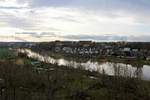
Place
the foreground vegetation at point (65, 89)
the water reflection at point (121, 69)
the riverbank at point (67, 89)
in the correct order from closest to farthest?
the foreground vegetation at point (65, 89) < the riverbank at point (67, 89) < the water reflection at point (121, 69)

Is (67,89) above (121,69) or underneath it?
underneath

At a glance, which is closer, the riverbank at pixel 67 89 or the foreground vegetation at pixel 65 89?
the foreground vegetation at pixel 65 89

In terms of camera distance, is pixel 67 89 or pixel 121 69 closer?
pixel 67 89

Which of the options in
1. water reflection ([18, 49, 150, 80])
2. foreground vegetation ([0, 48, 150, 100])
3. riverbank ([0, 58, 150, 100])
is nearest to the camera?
foreground vegetation ([0, 48, 150, 100])

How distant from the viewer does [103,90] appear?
92.0ft

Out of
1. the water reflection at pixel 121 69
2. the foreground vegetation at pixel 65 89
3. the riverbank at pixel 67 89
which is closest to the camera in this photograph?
the foreground vegetation at pixel 65 89

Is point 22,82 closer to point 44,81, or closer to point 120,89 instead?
point 44,81

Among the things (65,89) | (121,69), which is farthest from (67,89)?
(121,69)

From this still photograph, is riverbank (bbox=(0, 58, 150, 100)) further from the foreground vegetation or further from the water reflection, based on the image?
the water reflection

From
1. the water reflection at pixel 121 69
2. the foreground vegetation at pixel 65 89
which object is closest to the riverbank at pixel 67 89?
the foreground vegetation at pixel 65 89

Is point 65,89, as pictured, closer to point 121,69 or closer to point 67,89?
point 67,89

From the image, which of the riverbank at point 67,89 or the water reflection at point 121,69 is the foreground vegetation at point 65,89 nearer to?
the riverbank at point 67,89

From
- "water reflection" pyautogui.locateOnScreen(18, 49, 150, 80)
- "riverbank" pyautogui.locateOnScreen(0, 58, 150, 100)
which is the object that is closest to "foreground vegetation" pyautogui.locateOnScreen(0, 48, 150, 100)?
"riverbank" pyautogui.locateOnScreen(0, 58, 150, 100)

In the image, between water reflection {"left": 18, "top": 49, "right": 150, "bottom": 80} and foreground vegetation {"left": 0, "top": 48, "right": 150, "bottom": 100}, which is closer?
foreground vegetation {"left": 0, "top": 48, "right": 150, "bottom": 100}
